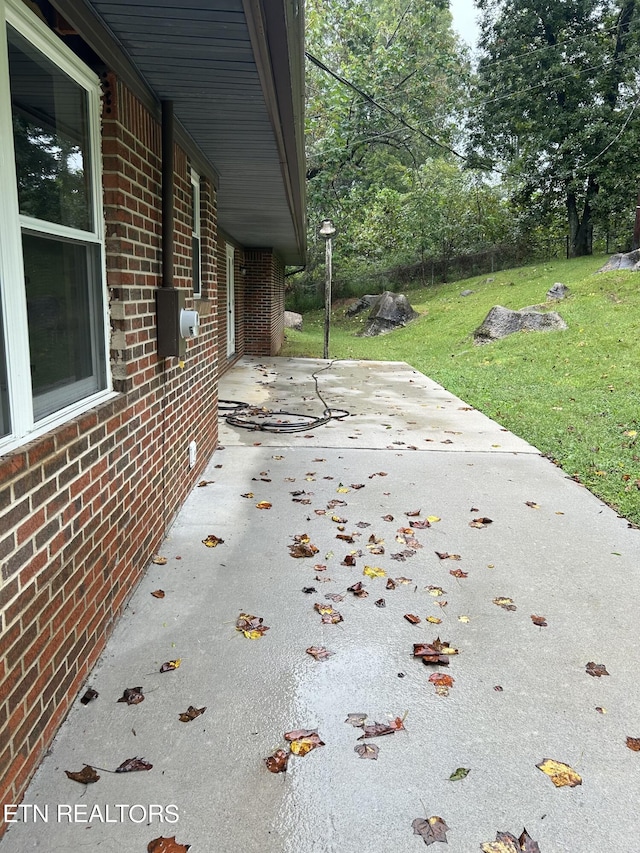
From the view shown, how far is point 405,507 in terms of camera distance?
4477 mm

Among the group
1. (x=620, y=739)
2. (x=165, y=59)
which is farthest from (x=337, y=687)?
(x=165, y=59)

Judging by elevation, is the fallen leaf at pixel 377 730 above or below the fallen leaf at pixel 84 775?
below

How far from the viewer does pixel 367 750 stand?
82.3 inches

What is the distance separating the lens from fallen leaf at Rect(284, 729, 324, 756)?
2084mm

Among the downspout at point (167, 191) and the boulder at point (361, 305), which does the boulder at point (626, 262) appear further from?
the downspout at point (167, 191)

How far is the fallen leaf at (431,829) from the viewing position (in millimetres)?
1760

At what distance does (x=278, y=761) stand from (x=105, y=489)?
1.33m

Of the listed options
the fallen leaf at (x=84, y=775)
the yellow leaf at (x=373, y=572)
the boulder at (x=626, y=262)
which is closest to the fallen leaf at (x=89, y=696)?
the fallen leaf at (x=84, y=775)

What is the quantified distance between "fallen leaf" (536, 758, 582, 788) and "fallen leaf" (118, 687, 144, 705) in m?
1.46

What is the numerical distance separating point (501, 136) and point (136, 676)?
1079 inches

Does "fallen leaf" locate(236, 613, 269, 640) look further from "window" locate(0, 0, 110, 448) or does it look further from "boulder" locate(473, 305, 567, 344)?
"boulder" locate(473, 305, 567, 344)

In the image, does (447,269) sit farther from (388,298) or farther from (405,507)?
(405,507)

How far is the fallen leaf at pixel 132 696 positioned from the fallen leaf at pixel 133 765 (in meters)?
0.29

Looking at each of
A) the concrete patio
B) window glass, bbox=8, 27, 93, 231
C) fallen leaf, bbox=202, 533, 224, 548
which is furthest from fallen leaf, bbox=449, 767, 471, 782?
window glass, bbox=8, 27, 93, 231
